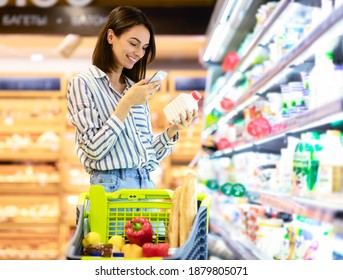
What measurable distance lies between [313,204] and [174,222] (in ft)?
1.83

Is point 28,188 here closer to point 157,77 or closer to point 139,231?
point 157,77

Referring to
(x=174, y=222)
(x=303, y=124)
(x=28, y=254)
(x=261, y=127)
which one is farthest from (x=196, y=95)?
(x=28, y=254)

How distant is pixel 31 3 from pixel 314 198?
3.34m

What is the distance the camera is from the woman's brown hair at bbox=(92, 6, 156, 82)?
7.70 ft

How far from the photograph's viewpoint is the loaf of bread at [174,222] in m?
1.92

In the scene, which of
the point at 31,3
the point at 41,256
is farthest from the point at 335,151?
the point at 41,256

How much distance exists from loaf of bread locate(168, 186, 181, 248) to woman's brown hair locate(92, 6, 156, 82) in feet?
2.15

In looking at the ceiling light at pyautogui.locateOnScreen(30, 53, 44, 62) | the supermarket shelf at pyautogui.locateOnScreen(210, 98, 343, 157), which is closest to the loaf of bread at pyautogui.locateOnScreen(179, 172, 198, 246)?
the supermarket shelf at pyautogui.locateOnScreen(210, 98, 343, 157)

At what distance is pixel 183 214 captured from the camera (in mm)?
1921

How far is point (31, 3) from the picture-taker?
5109 millimetres

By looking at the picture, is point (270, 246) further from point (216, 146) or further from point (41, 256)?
point (41, 256)

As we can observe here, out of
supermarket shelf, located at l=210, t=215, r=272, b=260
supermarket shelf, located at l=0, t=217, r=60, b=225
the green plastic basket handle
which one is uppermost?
the green plastic basket handle

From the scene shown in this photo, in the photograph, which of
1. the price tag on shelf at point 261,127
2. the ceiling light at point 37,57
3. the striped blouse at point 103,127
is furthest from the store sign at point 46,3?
the ceiling light at point 37,57

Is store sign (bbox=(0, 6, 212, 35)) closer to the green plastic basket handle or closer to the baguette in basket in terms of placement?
the green plastic basket handle
